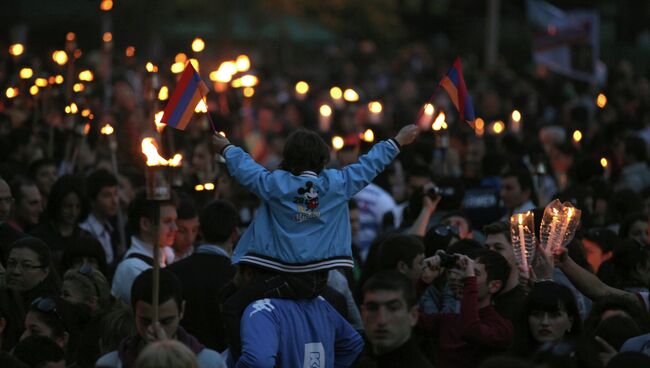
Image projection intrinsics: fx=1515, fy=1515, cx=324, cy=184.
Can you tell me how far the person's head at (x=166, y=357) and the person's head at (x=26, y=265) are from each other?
11.1ft

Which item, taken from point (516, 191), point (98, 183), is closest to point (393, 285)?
point (98, 183)

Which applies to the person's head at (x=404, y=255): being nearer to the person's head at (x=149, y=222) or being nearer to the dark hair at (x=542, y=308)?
the person's head at (x=149, y=222)

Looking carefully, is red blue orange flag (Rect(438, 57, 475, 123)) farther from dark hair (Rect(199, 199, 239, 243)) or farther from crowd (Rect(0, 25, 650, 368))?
dark hair (Rect(199, 199, 239, 243))

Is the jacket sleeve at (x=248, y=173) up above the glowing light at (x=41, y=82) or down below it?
below

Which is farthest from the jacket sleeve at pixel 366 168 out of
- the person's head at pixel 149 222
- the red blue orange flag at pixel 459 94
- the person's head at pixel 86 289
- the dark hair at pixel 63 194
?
the dark hair at pixel 63 194

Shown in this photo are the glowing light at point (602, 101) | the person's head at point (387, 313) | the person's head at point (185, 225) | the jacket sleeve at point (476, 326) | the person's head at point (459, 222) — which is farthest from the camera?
the glowing light at point (602, 101)

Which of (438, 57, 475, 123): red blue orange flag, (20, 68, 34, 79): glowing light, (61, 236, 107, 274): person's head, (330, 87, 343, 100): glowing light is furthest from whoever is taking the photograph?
(330, 87, 343, 100): glowing light

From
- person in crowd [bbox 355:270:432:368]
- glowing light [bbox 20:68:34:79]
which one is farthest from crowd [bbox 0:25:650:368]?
glowing light [bbox 20:68:34:79]

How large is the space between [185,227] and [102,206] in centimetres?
148

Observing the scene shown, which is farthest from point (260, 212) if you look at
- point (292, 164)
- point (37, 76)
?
point (37, 76)

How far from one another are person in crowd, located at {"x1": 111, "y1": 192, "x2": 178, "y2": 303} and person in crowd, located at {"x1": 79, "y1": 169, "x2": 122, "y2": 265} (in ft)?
3.92

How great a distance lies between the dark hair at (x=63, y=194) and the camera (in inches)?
471

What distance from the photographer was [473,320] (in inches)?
326

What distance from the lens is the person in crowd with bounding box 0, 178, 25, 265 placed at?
10.7 metres
